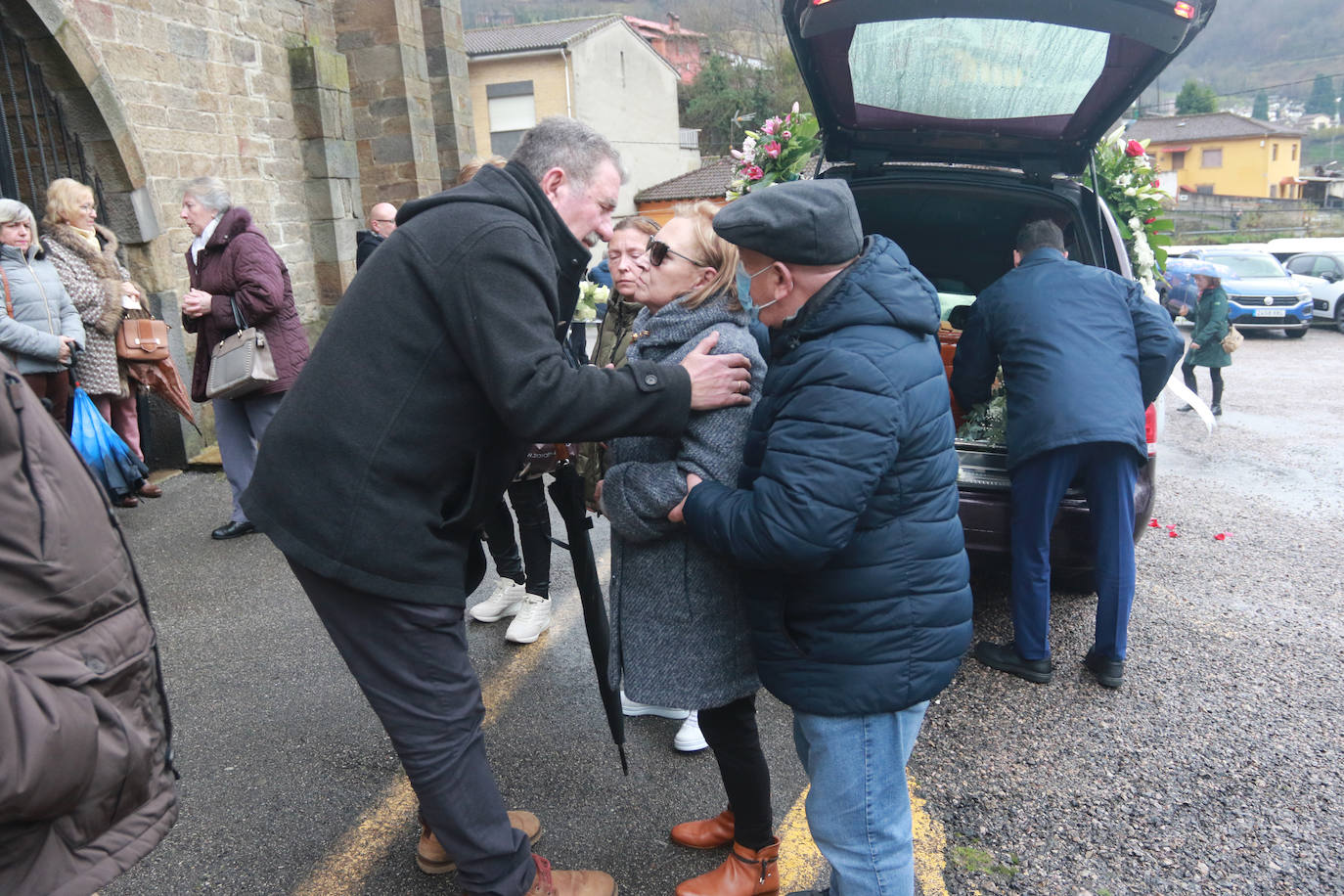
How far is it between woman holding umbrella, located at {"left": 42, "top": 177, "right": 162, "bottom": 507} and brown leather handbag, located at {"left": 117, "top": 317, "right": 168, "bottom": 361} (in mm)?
44

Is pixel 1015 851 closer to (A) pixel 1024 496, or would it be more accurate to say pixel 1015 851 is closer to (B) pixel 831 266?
(A) pixel 1024 496

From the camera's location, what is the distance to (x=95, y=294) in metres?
5.53

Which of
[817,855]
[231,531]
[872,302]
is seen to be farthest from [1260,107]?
[872,302]

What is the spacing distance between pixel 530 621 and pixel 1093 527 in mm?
2375

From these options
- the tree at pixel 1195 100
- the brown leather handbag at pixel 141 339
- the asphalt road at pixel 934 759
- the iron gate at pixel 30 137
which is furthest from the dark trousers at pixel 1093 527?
the tree at pixel 1195 100

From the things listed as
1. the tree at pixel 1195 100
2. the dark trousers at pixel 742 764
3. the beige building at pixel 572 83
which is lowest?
the dark trousers at pixel 742 764

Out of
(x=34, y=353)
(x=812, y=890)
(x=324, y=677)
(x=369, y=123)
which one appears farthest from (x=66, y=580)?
(x=369, y=123)

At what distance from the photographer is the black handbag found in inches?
192

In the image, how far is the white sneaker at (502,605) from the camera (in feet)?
13.6

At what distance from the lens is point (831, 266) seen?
1923mm

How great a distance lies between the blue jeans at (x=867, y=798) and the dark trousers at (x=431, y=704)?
0.76m

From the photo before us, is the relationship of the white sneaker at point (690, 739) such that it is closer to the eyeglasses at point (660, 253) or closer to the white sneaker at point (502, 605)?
the white sneaker at point (502, 605)

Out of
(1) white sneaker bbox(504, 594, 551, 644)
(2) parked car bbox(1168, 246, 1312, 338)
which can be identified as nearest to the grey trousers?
(1) white sneaker bbox(504, 594, 551, 644)

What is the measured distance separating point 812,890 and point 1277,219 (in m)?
56.2
